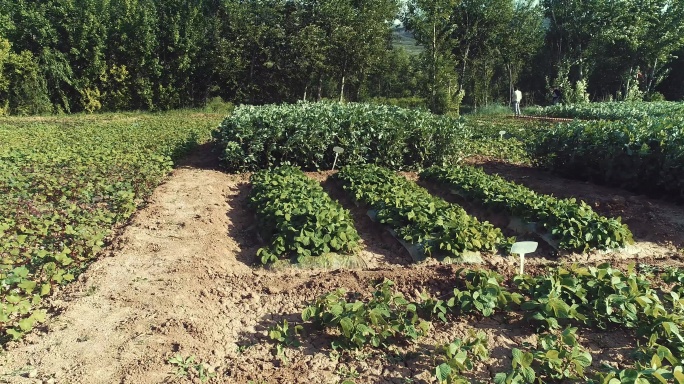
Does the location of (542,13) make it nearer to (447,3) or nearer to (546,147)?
(447,3)

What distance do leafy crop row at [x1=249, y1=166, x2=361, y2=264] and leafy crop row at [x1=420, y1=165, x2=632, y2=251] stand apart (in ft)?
6.94

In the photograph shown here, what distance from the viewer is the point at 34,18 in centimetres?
1959

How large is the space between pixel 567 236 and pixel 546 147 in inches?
168

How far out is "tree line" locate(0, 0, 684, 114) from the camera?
20.0 m

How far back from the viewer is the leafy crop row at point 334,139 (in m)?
8.91

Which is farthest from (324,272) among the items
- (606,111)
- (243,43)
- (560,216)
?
(243,43)

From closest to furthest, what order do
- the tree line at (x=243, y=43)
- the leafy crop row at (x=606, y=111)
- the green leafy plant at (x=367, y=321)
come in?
the green leafy plant at (x=367, y=321), the leafy crop row at (x=606, y=111), the tree line at (x=243, y=43)

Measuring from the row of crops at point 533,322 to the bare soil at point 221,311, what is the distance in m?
0.08

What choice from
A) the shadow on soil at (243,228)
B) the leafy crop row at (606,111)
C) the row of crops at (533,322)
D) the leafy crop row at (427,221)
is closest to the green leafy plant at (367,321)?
the row of crops at (533,322)

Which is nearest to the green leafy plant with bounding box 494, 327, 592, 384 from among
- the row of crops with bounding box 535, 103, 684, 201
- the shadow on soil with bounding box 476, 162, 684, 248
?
the shadow on soil with bounding box 476, 162, 684, 248

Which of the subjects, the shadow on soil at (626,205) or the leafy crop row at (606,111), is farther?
the leafy crop row at (606,111)

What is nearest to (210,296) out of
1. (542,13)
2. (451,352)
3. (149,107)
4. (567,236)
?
(451,352)

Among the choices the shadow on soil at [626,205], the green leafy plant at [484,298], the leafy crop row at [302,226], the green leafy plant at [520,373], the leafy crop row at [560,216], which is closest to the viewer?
the green leafy plant at [520,373]

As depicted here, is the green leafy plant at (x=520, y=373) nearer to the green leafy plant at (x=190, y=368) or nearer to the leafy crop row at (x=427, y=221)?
the green leafy plant at (x=190, y=368)
